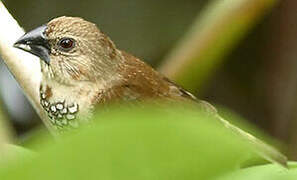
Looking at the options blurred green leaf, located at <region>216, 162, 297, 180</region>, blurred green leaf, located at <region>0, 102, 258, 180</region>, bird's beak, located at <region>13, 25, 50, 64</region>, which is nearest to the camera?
blurred green leaf, located at <region>0, 102, 258, 180</region>

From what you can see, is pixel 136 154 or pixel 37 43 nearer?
pixel 136 154

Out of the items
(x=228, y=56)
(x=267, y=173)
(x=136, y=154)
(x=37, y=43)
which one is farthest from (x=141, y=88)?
(x=228, y=56)

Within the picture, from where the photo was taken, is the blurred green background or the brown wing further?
the blurred green background

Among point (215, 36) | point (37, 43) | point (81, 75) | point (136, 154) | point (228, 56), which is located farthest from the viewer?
point (228, 56)

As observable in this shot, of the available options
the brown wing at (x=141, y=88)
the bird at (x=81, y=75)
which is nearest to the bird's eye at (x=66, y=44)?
the bird at (x=81, y=75)

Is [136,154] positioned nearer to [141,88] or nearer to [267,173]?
[267,173]

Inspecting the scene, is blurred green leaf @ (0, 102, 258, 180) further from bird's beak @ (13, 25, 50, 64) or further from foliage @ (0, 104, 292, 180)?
bird's beak @ (13, 25, 50, 64)

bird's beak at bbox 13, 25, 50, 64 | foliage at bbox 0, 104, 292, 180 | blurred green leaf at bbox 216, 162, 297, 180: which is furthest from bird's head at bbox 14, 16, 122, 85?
foliage at bbox 0, 104, 292, 180

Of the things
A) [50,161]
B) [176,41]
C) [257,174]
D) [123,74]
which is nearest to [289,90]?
[176,41]
